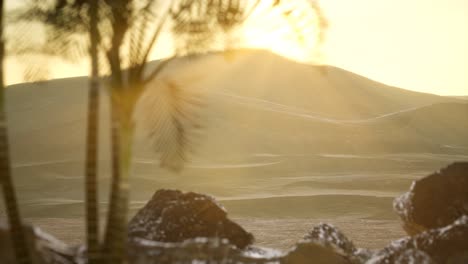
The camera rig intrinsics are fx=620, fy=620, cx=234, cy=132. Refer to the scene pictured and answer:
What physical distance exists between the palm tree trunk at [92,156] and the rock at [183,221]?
259 cm

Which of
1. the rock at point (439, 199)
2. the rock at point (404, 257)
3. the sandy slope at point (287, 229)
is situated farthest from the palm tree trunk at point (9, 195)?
the sandy slope at point (287, 229)

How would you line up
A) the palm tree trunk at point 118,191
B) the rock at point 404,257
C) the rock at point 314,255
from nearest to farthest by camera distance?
the palm tree trunk at point 118,191 < the rock at point 314,255 < the rock at point 404,257

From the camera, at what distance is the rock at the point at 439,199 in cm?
621

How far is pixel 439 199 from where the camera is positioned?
6.27 m

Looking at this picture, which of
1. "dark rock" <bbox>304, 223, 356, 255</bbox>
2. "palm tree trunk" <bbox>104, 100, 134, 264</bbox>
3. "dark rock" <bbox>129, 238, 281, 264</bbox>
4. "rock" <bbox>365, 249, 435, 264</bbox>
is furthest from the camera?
"dark rock" <bbox>304, 223, 356, 255</bbox>

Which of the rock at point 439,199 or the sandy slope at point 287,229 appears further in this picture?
the sandy slope at point 287,229

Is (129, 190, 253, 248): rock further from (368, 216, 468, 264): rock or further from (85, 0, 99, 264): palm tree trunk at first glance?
(85, 0, 99, 264): palm tree trunk

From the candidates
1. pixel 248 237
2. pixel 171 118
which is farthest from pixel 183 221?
pixel 171 118

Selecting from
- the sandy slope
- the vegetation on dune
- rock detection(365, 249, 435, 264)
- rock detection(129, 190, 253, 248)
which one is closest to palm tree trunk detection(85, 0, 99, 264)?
the vegetation on dune

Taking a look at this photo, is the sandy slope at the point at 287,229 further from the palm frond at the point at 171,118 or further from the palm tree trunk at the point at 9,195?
the palm tree trunk at the point at 9,195

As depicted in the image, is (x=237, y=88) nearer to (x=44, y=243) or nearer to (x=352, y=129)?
(x=352, y=129)

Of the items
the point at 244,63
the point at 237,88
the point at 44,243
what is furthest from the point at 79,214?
the point at 244,63

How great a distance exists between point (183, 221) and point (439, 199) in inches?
103

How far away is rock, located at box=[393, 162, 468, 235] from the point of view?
621cm
